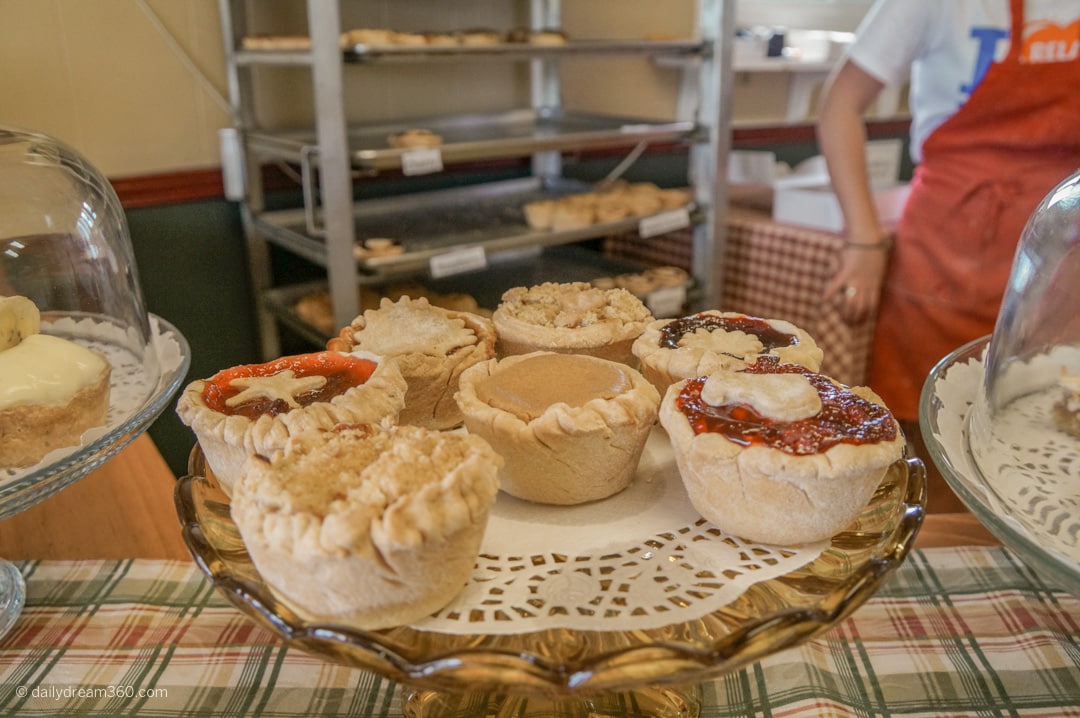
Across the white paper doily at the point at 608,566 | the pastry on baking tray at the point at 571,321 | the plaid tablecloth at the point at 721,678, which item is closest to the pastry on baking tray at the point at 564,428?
the white paper doily at the point at 608,566

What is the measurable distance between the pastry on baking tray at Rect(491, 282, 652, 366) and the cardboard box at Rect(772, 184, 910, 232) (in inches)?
58.0

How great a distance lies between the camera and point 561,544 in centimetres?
71

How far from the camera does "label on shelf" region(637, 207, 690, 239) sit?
94.3 inches

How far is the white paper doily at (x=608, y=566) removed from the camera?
1.99ft

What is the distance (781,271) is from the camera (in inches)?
99.3

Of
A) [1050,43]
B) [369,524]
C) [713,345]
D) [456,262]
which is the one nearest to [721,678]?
[713,345]

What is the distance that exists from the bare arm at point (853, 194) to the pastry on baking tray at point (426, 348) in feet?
4.96

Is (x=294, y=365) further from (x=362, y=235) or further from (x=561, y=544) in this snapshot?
(x=362, y=235)

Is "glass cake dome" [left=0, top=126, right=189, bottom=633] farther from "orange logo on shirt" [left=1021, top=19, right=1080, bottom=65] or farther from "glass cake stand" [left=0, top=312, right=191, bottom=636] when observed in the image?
"orange logo on shirt" [left=1021, top=19, right=1080, bottom=65]

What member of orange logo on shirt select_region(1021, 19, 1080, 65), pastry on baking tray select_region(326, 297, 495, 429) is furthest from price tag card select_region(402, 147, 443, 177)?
orange logo on shirt select_region(1021, 19, 1080, 65)

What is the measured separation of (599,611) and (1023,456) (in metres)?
0.51

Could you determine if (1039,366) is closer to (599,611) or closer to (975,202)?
(599,611)

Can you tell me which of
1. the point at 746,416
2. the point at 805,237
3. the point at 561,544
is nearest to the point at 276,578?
the point at 561,544

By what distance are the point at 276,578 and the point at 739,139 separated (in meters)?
3.22
